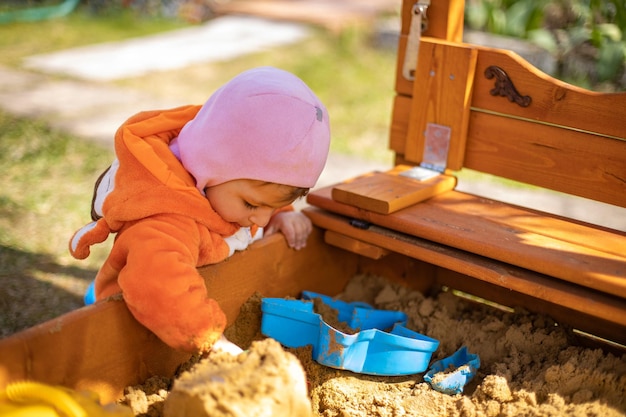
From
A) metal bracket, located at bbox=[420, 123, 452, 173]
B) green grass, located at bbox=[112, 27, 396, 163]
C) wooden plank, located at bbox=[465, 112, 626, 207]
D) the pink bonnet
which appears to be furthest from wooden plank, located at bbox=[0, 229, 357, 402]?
green grass, located at bbox=[112, 27, 396, 163]

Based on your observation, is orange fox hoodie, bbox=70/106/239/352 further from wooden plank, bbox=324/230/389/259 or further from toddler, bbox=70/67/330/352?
wooden plank, bbox=324/230/389/259

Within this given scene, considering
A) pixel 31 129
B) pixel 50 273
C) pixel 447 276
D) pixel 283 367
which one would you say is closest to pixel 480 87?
pixel 447 276

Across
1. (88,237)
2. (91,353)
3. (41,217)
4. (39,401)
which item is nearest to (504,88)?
(88,237)

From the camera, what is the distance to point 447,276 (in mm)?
2623

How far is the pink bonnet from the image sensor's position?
1.78 meters

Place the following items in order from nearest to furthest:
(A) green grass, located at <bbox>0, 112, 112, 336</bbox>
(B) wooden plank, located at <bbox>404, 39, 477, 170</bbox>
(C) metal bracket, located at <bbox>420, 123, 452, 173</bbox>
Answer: (B) wooden plank, located at <bbox>404, 39, 477, 170</bbox>
(C) metal bracket, located at <bbox>420, 123, 452, 173</bbox>
(A) green grass, located at <bbox>0, 112, 112, 336</bbox>

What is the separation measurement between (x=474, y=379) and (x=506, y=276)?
32 cm

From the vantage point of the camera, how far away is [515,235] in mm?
2148

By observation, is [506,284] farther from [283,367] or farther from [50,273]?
[50,273]

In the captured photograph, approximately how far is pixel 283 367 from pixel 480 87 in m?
1.30

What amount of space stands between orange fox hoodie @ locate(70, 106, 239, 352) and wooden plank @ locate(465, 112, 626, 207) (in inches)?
36.4

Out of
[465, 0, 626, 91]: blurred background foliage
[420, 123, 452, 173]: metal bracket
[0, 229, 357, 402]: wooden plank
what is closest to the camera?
[0, 229, 357, 402]: wooden plank

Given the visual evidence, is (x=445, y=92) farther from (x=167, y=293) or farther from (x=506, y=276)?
(x=167, y=293)

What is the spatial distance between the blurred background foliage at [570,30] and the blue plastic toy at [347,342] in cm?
377
